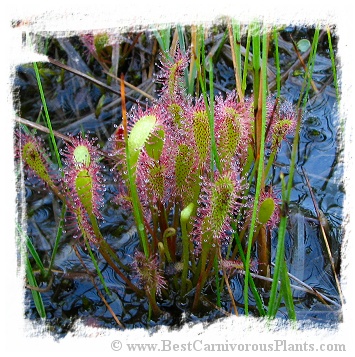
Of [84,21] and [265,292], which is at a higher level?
[84,21]

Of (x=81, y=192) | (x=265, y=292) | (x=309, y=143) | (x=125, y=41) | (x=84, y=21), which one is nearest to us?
(x=81, y=192)

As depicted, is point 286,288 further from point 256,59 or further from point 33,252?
point 33,252

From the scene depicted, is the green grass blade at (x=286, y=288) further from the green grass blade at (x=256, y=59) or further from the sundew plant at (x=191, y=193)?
the green grass blade at (x=256, y=59)

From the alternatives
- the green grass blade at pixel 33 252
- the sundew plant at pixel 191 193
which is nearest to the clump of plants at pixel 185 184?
the sundew plant at pixel 191 193

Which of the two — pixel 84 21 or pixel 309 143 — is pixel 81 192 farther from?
pixel 309 143

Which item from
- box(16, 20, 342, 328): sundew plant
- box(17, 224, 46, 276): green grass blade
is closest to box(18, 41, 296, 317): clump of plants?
box(16, 20, 342, 328): sundew plant

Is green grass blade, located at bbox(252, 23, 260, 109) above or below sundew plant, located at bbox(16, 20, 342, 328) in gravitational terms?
above

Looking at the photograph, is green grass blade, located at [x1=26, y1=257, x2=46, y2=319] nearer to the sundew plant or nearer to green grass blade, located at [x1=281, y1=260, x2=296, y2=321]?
the sundew plant

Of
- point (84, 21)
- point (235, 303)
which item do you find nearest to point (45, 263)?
point (235, 303)

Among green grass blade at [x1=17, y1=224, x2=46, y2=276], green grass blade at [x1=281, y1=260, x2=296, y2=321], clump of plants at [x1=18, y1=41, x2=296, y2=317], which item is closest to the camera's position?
green grass blade at [x1=281, y1=260, x2=296, y2=321]

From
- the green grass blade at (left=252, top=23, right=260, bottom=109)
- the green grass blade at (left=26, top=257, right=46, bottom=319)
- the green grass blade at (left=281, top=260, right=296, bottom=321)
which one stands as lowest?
the green grass blade at (left=26, top=257, right=46, bottom=319)
